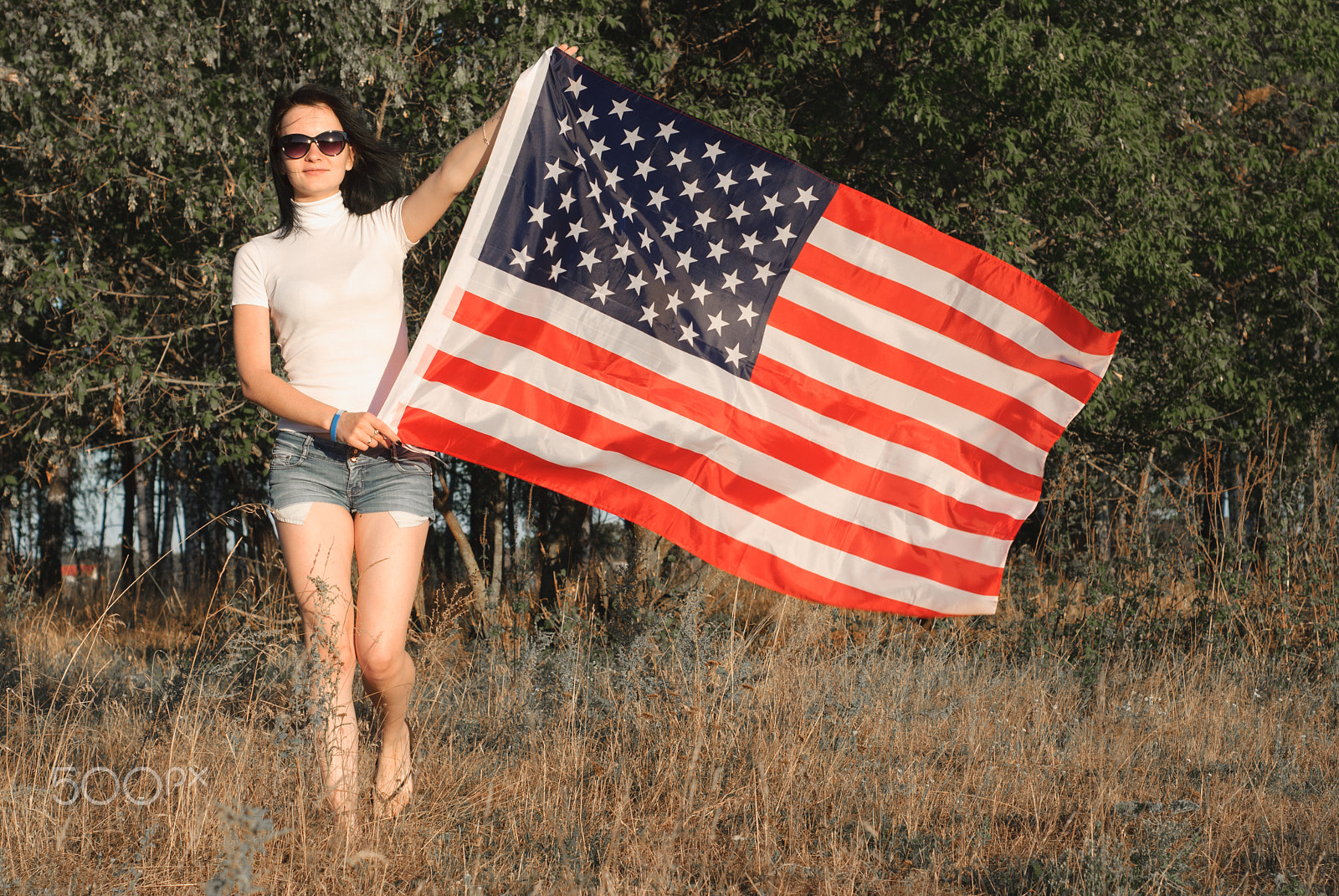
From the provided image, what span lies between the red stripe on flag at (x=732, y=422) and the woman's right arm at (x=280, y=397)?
88 cm

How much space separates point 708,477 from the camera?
4102 mm

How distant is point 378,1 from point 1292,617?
718cm

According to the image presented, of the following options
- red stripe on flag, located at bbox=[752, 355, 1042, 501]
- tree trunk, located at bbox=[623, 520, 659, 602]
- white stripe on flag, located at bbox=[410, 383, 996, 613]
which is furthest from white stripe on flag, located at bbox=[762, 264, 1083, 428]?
tree trunk, located at bbox=[623, 520, 659, 602]

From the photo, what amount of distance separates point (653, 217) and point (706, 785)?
7.36 feet

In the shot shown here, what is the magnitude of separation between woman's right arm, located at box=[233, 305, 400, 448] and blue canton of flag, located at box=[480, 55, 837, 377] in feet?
3.39

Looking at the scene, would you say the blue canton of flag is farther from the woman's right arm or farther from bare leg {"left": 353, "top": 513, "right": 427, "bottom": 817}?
bare leg {"left": 353, "top": 513, "right": 427, "bottom": 817}

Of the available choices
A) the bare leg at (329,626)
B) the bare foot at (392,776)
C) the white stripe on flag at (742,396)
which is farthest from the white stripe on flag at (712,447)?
the bare foot at (392,776)

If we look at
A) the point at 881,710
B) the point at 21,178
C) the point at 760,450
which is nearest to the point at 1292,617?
the point at 881,710

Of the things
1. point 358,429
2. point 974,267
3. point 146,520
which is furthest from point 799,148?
point 146,520

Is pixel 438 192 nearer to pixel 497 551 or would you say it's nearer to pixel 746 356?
pixel 746 356

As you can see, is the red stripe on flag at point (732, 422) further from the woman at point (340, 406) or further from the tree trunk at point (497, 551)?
the tree trunk at point (497, 551)

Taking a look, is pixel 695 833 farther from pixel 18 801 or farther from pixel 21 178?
pixel 21 178

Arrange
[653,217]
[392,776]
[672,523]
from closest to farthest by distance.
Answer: [392,776] < [672,523] < [653,217]

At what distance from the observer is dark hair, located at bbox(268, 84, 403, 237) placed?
3.27 meters
